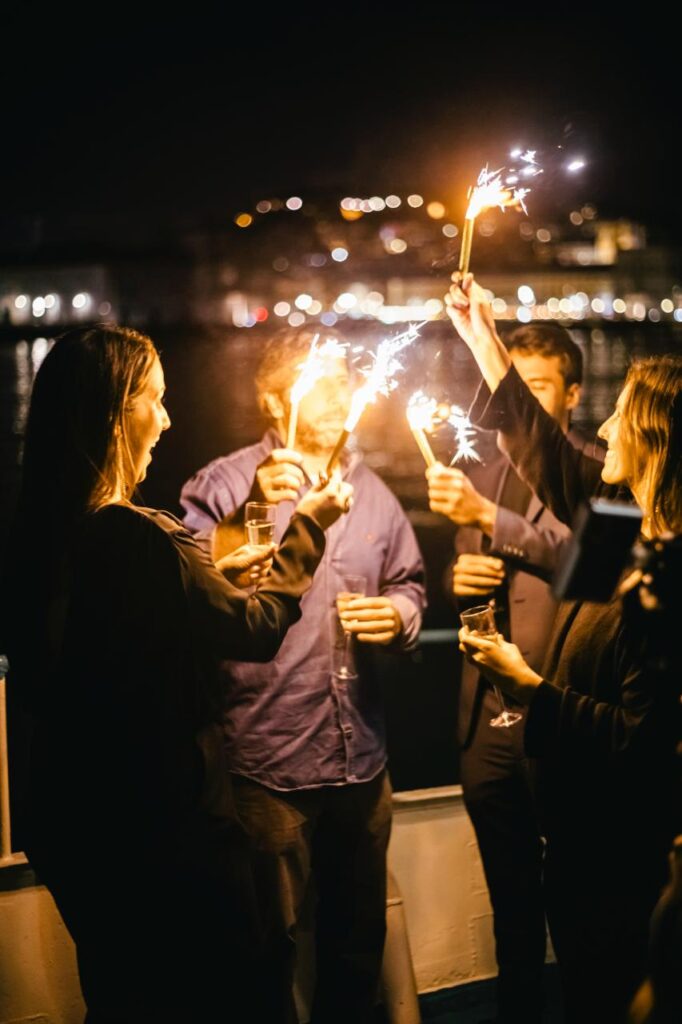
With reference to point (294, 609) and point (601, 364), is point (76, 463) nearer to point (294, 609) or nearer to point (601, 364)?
point (294, 609)

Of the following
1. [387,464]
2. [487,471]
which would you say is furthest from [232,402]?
[487,471]

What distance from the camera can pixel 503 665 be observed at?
266cm

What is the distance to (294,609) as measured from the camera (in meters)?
2.78

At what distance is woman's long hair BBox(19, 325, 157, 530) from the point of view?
95.3 inches

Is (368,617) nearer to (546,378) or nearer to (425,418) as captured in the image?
(425,418)

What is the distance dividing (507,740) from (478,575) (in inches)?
25.3

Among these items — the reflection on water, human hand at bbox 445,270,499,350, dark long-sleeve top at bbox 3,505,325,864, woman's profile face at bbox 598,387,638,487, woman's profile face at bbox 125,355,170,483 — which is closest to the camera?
dark long-sleeve top at bbox 3,505,325,864

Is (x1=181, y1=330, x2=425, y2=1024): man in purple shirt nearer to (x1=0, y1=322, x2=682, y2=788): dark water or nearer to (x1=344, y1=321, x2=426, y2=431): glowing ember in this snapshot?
(x1=344, y1=321, x2=426, y2=431): glowing ember

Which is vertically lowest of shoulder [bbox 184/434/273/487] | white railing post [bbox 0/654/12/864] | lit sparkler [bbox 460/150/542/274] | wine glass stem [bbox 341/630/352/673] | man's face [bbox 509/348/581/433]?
white railing post [bbox 0/654/12/864]

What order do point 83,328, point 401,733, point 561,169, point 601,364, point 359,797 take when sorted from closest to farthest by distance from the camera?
point 83,328 → point 561,169 → point 359,797 → point 401,733 → point 601,364

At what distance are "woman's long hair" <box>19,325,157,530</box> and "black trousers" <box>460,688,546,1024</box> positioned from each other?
5.91ft

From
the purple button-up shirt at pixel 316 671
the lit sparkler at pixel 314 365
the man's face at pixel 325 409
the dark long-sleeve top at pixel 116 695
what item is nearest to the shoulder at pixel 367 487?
the purple button-up shirt at pixel 316 671

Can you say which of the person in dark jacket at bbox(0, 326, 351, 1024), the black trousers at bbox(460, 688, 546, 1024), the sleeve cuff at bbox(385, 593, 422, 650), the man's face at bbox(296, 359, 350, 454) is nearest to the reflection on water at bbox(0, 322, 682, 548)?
the man's face at bbox(296, 359, 350, 454)

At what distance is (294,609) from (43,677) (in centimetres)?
77
